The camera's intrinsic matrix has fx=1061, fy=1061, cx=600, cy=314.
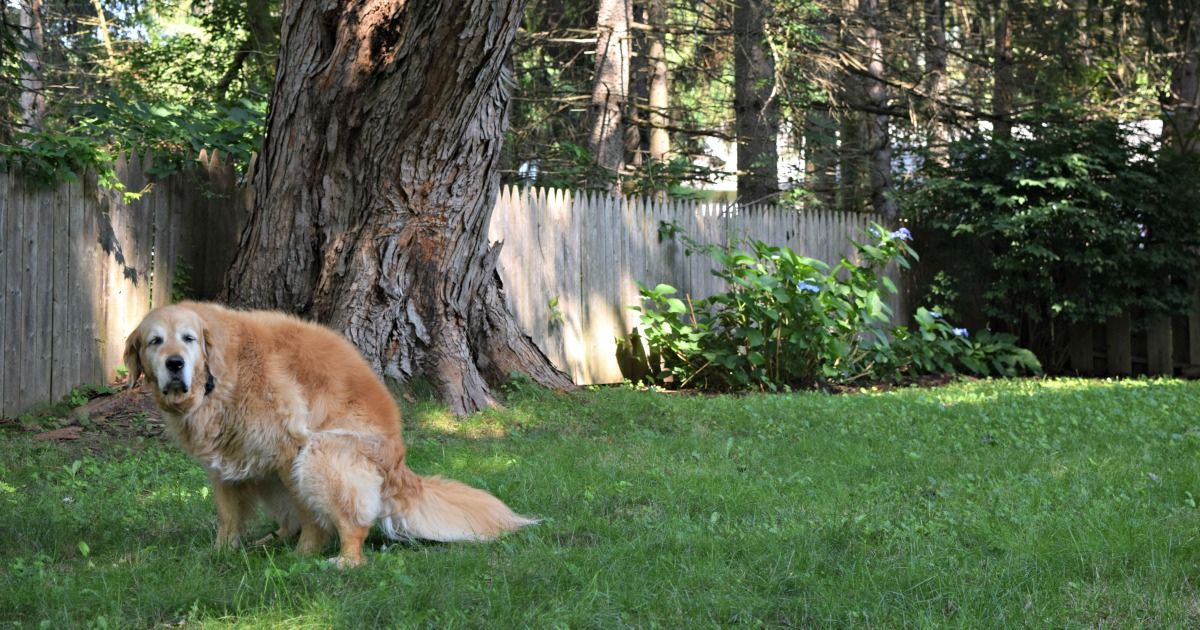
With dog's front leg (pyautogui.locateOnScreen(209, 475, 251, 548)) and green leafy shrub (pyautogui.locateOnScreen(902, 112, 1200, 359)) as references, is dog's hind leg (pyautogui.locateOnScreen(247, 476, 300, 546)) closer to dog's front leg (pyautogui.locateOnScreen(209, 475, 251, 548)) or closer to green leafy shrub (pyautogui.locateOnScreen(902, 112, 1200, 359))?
dog's front leg (pyautogui.locateOnScreen(209, 475, 251, 548))

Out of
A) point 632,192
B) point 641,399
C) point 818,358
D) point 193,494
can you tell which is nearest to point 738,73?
point 632,192

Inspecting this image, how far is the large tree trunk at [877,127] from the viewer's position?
1630cm

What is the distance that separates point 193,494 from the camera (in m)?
5.73

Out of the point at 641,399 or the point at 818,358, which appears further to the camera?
the point at 818,358

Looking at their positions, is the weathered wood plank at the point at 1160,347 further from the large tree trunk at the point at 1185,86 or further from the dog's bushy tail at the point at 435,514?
the dog's bushy tail at the point at 435,514

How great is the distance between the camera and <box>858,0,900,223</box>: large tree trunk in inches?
642

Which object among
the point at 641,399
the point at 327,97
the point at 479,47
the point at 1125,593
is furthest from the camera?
the point at 641,399

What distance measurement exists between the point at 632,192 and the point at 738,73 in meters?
2.88

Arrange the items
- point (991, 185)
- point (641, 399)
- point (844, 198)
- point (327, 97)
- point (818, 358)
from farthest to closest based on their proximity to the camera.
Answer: point (844, 198)
point (991, 185)
point (818, 358)
point (641, 399)
point (327, 97)

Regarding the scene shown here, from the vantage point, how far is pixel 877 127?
18.4 meters

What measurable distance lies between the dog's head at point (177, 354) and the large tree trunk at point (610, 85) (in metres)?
11.1

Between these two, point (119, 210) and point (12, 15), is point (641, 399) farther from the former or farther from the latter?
point (12, 15)

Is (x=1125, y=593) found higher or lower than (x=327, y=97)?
lower

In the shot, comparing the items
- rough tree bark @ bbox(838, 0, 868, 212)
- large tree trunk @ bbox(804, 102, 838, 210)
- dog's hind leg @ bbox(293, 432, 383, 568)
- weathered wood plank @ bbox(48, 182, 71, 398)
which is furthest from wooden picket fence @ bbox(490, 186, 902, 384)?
dog's hind leg @ bbox(293, 432, 383, 568)
